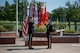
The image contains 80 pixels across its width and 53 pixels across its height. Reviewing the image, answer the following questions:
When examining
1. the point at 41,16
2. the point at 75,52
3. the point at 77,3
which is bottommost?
the point at 75,52

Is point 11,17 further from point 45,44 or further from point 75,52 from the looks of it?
point 75,52

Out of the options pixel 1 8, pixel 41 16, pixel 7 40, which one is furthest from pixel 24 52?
pixel 1 8

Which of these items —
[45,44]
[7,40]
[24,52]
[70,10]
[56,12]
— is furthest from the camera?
[56,12]

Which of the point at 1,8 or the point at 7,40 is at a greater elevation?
the point at 1,8

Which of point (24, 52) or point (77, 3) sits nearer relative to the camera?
point (24, 52)

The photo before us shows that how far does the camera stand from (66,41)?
19.4 m

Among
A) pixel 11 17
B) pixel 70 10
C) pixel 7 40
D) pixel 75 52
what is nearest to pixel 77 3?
pixel 70 10

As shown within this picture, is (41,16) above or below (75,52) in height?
above

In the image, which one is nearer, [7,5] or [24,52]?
[24,52]

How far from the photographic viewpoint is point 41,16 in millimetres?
22141

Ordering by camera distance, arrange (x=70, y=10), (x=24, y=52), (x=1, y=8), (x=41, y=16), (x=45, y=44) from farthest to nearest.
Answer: (x=1, y=8), (x=70, y=10), (x=41, y=16), (x=45, y=44), (x=24, y=52)

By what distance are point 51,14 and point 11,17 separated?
12.5 metres

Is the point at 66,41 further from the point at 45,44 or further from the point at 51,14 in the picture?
the point at 51,14

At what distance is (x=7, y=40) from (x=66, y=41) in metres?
4.87
